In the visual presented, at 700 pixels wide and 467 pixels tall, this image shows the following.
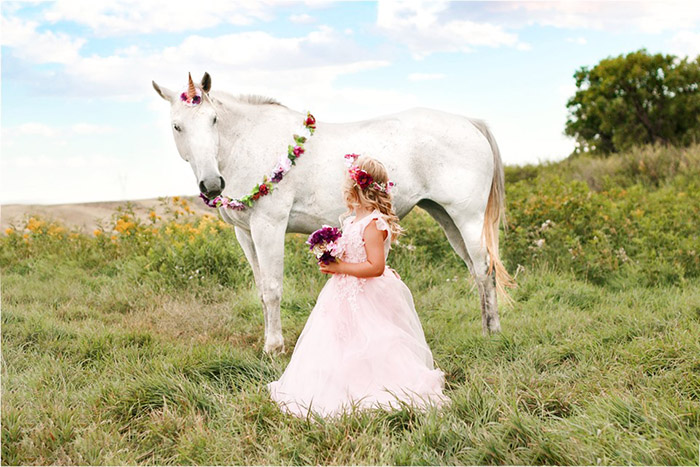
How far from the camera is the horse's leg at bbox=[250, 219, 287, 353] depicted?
4.71 m

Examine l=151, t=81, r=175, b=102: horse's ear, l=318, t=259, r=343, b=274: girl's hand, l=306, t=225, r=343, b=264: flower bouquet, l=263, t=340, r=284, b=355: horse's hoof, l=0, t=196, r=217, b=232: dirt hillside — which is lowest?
l=263, t=340, r=284, b=355: horse's hoof

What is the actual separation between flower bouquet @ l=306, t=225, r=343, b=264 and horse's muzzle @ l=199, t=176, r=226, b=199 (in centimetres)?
100

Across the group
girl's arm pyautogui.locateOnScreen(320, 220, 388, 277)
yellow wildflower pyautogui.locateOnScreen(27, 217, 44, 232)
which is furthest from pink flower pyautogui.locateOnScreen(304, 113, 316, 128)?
yellow wildflower pyautogui.locateOnScreen(27, 217, 44, 232)

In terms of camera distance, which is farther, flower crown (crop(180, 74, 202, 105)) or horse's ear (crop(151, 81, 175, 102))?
horse's ear (crop(151, 81, 175, 102))

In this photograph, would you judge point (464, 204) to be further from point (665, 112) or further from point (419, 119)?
point (665, 112)

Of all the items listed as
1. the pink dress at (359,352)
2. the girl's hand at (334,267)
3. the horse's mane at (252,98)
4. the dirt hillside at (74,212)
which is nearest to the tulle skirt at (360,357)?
the pink dress at (359,352)

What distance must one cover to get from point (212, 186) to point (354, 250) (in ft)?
4.13

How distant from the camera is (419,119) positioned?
525 centimetres

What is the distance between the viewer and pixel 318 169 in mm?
4848

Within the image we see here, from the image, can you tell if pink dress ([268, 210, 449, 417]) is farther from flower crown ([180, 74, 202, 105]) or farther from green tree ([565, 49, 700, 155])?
green tree ([565, 49, 700, 155])

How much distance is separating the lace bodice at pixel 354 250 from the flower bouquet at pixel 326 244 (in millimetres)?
57

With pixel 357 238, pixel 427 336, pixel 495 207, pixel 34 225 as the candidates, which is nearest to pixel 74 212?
pixel 34 225

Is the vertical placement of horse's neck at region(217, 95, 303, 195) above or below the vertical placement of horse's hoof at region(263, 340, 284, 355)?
above

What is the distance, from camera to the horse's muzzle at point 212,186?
4.34 metres
